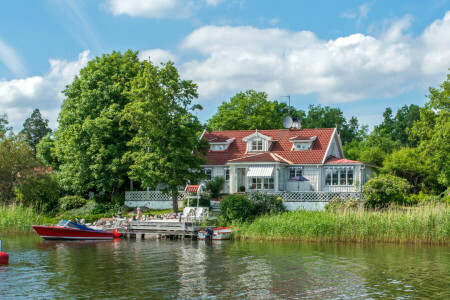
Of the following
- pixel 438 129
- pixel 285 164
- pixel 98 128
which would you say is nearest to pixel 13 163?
pixel 98 128

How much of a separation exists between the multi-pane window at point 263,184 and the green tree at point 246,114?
18.2 m

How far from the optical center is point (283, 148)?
4559cm

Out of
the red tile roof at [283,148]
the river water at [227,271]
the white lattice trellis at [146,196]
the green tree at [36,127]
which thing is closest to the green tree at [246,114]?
the red tile roof at [283,148]

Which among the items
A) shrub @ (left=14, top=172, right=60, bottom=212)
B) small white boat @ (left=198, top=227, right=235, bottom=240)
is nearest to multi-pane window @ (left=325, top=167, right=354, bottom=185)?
small white boat @ (left=198, top=227, right=235, bottom=240)

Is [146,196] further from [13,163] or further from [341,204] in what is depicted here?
[341,204]

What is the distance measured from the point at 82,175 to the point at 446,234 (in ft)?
90.5

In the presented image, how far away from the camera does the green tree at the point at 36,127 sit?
95.3 metres

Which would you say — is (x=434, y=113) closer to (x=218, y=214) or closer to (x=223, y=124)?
(x=218, y=214)

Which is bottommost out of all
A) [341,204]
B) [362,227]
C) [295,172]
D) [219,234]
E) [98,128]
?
[219,234]

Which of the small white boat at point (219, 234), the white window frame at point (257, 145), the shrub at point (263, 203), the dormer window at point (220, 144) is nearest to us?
the small white boat at point (219, 234)

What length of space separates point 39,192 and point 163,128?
12765 mm

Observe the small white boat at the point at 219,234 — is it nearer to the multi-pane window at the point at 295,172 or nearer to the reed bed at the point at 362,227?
the reed bed at the point at 362,227

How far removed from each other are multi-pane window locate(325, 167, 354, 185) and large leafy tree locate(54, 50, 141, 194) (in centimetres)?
1746

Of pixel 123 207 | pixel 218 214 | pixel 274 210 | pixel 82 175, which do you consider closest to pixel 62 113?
Result: pixel 82 175
